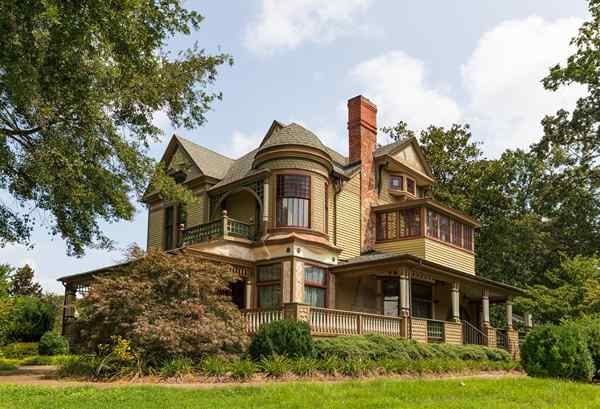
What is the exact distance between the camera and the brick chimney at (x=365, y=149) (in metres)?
27.0

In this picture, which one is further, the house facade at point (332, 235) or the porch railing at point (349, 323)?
the house facade at point (332, 235)

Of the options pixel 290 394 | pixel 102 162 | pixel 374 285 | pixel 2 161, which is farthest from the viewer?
pixel 374 285

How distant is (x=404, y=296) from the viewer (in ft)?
71.5

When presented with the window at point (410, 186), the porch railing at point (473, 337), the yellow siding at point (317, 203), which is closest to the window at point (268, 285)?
the yellow siding at point (317, 203)

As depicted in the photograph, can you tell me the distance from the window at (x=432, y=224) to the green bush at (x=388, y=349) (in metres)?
5.52

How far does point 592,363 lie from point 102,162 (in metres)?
14.2

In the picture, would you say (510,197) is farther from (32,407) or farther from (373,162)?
(32,407)

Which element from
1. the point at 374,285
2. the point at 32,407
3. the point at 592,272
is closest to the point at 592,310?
the point at 592,272

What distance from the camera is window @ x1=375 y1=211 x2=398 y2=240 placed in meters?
27.0

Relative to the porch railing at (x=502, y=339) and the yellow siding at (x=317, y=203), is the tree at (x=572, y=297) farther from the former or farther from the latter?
the yellow siding at (x=317, y=203)

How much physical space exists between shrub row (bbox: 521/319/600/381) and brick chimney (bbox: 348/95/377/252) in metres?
12.3

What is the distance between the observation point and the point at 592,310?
28.3 metres

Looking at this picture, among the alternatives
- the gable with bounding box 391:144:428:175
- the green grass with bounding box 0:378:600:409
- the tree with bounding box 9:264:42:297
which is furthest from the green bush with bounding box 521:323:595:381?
the tree with bounding box 9:264:42:297

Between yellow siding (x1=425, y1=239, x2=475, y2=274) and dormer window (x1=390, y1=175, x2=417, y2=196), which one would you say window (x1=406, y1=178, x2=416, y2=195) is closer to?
dormer window (x1=390, y1=175, x2=417, y2=196)
